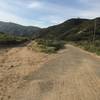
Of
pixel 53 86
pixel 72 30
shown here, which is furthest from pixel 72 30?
pixel 53 86

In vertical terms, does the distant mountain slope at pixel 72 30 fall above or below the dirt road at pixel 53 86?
below

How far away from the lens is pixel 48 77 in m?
16.7

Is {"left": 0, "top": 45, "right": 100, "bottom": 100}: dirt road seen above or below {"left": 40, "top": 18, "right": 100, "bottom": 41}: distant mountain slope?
above

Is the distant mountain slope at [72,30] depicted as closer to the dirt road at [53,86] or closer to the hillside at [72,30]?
the hillside at [72,30]

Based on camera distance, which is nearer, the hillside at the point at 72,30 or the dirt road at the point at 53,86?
the dirt road at the point at 53,86

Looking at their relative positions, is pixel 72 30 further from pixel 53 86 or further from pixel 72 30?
pixel 53 86

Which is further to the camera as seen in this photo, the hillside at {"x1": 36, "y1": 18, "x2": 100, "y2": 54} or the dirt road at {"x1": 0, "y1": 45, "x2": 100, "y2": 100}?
the hillside at {"x1": 36, "y1": 18, "x2": 100, "y2": 54}

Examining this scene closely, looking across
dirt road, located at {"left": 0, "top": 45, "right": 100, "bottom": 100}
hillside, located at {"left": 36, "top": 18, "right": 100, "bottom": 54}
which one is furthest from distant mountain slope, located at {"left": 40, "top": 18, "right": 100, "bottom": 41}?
dirt road, located at {"left": 0, "top": 45, "right": 100, "bottom": 100}

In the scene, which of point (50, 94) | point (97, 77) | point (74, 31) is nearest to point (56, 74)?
point (97, 77)

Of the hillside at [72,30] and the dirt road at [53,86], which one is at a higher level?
the dirt road at [53,86]

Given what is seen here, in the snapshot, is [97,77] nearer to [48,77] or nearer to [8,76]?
[48,77]

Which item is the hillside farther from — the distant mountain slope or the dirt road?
the dirt road

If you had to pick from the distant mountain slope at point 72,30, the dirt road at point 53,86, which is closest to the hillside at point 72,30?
the distant mountain slope at point 72,30

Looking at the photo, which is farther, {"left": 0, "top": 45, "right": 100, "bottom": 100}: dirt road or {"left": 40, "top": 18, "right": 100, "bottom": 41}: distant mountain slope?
{"left": 40, "top": 18, "right": 100, "bottom": 41}: distant mountain slope
